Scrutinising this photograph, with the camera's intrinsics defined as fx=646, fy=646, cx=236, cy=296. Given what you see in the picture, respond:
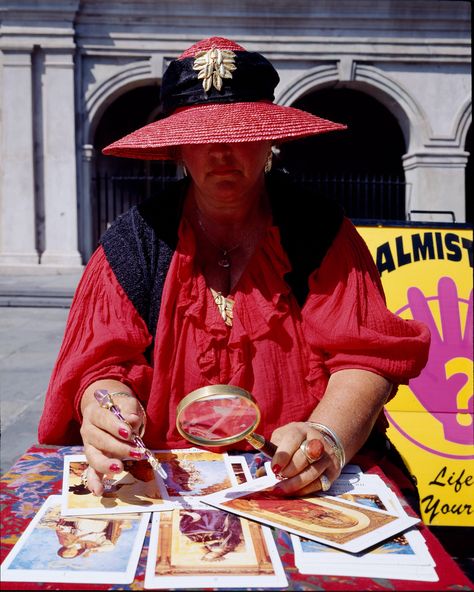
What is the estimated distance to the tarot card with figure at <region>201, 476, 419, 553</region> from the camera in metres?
1.16

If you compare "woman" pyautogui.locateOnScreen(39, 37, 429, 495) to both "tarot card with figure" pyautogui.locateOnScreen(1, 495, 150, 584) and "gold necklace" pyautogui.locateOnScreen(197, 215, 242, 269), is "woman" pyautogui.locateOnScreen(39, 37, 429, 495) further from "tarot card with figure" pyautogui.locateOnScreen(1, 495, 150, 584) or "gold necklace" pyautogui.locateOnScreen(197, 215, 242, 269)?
"tarot card with figure" pyautogui.locateOnScreen(1, 495, 150, 584)

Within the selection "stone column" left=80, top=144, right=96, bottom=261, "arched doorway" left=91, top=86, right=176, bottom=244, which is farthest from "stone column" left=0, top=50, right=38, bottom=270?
"arched doorway" left=91, top=86, right=176, bottom=244

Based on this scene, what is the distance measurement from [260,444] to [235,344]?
41 cm

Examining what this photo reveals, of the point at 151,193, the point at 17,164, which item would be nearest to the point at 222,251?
the point at 17,164

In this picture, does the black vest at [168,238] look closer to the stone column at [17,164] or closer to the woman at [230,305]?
the woman at [230,305]

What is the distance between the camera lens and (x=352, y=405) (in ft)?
5.20

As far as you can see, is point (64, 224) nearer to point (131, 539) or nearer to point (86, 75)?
point (86, 75)

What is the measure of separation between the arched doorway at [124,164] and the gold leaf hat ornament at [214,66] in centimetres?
1142

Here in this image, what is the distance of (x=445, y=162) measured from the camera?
11836 millimetres

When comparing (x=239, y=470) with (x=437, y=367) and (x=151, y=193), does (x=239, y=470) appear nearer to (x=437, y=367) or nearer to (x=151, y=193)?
(x=437, y=367)

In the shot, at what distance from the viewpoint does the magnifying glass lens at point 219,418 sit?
130 centimetres

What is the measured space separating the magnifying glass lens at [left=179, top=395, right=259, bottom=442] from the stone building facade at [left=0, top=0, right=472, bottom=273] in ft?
34.1

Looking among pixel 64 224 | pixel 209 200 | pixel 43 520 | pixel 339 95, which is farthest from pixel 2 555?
pixel 339 95

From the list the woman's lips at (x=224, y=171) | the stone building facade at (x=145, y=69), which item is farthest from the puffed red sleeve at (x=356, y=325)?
the stone building facade at (x=145, y=69)
